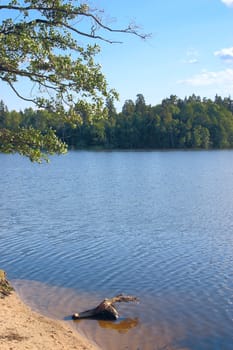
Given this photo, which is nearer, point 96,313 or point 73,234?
point 96,313

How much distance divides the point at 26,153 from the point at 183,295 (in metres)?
9.58

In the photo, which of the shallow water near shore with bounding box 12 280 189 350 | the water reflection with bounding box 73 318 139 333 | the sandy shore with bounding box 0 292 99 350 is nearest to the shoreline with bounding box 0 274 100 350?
the sandy shore with bounding box 0 292 99 350

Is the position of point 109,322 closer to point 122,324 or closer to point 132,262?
point 122,324

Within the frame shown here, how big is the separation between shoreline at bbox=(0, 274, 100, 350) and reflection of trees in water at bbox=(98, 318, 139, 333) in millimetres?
1060

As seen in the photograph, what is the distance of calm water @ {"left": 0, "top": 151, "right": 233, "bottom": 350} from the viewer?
48.5 feet

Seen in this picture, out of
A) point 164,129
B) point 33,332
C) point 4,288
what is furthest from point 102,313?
point 164,129

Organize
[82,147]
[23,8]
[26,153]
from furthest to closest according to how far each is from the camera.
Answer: [82,147] → [26,153] → [23,8]

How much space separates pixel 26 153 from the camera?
11.2m

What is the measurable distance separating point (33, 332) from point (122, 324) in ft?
10.7

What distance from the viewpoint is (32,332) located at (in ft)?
42.2

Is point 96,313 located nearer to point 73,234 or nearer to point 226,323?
point 226,323

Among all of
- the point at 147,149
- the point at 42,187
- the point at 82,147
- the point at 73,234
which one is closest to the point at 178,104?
the point at 147,149

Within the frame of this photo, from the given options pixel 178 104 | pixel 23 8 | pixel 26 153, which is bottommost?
pixel 26 153

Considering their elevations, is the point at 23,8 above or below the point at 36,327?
above
